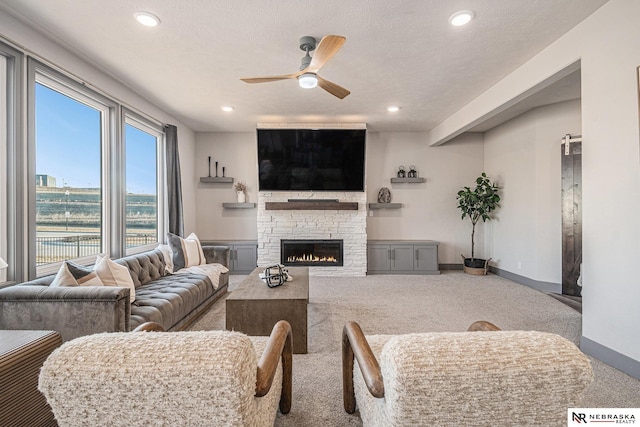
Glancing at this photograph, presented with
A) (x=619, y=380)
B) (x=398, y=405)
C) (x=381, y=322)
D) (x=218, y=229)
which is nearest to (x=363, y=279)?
(x=381, y=322)

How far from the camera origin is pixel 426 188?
623cm

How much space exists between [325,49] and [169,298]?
254cm

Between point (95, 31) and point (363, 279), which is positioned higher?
point (95, 31)

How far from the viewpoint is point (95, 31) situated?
105 inches

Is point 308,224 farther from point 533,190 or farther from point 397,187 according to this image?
point 533,190

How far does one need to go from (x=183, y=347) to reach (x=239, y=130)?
224 inches

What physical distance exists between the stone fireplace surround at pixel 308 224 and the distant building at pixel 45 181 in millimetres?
3173

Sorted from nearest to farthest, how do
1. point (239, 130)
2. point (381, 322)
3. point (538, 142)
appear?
point (381, 322), point (538, 142), point (239, 130)

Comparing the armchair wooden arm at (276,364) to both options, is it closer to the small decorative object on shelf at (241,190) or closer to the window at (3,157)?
the window at (3,157)

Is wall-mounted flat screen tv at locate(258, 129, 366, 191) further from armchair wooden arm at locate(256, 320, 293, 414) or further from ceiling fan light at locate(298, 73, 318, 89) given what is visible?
armchair wooden arm at locate(256, 320, 293, 414)

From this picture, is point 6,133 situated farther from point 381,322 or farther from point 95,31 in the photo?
point 381,322

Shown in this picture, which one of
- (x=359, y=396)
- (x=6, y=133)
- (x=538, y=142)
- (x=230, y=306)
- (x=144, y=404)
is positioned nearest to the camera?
(x=144, y=404)

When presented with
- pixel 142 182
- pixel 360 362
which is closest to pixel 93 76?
pixel 142 182

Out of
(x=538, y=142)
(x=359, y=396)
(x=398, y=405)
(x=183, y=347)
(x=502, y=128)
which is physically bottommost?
(x=359, y=396)
